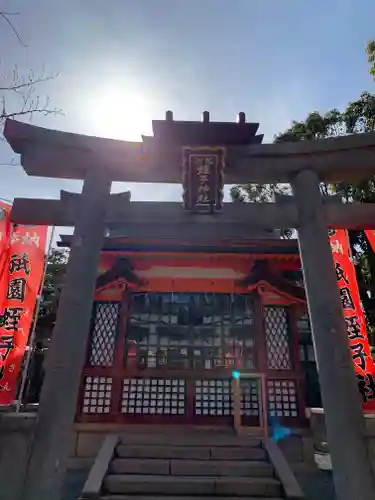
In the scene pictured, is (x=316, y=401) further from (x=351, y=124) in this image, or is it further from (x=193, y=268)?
(x=351, y=124)

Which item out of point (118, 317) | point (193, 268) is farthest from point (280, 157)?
point (118, 317)

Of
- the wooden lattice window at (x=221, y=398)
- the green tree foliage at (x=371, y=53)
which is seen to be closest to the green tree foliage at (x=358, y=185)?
the green tree foliage at (x=371, y=53)

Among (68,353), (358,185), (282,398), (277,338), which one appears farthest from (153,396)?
(358,185)

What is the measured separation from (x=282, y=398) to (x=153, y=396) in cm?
345

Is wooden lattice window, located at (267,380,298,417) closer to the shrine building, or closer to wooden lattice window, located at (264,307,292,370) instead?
the shrine building

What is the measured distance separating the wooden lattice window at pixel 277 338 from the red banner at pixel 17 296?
21.6ft

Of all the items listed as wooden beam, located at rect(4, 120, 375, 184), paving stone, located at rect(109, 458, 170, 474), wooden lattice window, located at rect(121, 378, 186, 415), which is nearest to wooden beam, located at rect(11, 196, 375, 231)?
wooden beam, located at rect(4, 120, 375, 184)

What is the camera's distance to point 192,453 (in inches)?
283

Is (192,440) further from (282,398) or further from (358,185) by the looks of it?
(358,185)

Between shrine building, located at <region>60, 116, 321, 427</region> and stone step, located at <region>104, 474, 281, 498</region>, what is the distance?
2.53m

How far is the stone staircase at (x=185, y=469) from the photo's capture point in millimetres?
6227

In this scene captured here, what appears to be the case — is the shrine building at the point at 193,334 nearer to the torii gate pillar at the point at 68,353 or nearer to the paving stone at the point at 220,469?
the paving stone at the point at 220,469

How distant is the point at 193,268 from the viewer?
33.8ft

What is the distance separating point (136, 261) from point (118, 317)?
66.2 inches
